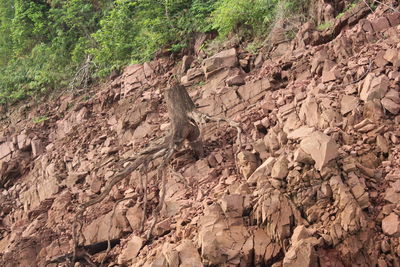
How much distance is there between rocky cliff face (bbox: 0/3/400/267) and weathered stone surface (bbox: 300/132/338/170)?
0.06 ft

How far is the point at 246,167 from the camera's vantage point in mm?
5535

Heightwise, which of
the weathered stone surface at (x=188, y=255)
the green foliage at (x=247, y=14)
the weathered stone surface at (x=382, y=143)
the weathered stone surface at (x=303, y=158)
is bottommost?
the weathered stone surface at (x=188, y=255)

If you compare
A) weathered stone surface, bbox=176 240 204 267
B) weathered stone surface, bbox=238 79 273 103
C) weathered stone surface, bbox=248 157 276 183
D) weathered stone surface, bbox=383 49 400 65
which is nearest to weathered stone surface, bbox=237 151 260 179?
weathered stone surface, bbox=248 157 276 183

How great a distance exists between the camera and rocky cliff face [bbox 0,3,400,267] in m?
4.28

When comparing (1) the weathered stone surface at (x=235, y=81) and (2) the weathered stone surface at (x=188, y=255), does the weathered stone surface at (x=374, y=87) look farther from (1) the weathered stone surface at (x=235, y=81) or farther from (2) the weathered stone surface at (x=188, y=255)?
(2) the weathered stone surface at (x=188, y=255)

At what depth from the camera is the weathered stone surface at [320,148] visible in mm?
4531

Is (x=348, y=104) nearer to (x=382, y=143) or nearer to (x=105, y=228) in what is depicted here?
(x=382, y=143)

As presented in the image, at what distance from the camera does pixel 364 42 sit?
672cm

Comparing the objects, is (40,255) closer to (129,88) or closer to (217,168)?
(217,168)

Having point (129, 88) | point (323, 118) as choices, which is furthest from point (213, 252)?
point (129, 88)

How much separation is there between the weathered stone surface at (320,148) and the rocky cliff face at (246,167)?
0.7 inches

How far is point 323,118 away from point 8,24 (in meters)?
14.6

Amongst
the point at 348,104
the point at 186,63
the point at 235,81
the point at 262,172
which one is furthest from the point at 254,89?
the point at 262,172

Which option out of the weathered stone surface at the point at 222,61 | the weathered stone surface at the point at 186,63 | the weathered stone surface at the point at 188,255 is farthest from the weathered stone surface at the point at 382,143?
the weathered stone surface at the point at 186,63
